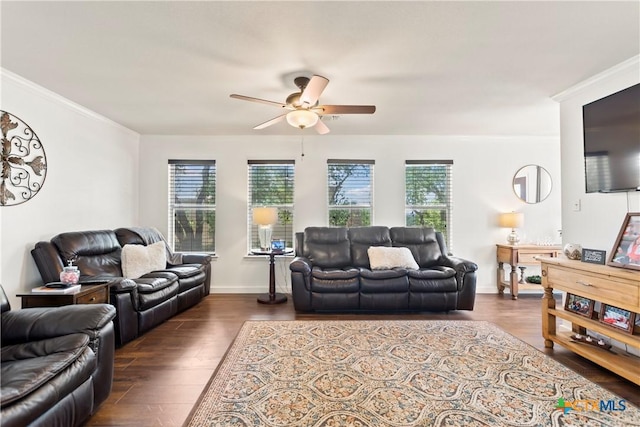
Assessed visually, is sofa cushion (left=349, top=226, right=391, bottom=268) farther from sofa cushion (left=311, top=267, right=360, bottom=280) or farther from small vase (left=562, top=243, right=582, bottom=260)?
small vase (left=562, top=243, right=582, bottom=260)

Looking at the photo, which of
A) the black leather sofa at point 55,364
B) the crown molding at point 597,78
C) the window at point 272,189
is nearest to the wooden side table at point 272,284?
the window at point 272,189

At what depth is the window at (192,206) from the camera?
4.93 meters

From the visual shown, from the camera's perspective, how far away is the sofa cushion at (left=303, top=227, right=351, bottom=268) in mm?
4344

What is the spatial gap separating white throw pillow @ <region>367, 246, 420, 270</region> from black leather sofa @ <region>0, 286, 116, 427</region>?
302 centimetres

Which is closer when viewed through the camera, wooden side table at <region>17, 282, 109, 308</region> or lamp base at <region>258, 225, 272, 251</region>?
wooden side table at <region>17, 282, 109, 308</region>

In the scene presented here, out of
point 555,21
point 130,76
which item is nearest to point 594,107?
point 555,21

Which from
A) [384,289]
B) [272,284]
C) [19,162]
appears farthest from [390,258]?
[19,162]

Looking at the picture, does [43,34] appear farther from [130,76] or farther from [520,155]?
[520,155]

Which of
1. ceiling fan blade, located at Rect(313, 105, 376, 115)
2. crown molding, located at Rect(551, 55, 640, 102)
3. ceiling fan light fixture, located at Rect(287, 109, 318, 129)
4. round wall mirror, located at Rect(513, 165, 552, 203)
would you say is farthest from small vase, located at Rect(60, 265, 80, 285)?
round wall mirror, located at Rect(513, 165, 552, 203)

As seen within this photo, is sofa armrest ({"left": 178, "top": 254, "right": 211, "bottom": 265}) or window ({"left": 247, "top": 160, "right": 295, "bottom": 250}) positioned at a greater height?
window ({"left": 247, "top": 160, "right": 295, "bottom": 250})

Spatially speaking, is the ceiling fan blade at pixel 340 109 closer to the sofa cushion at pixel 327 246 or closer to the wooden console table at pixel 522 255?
the sofa cushion at pixel 327 246

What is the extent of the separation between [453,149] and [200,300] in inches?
180

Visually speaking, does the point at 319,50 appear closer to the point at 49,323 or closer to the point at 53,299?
the point at 49,323

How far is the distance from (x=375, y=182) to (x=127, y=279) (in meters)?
3.64
